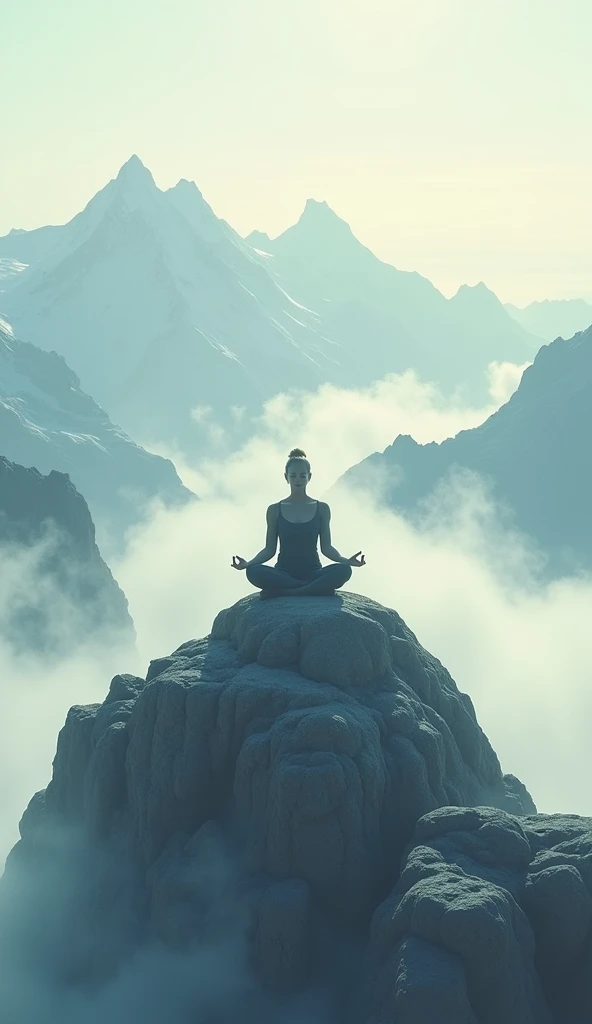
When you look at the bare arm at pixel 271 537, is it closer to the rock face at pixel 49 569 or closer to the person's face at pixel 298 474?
the person's face at pixel 298 474

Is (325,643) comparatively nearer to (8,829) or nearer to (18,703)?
(8,829)

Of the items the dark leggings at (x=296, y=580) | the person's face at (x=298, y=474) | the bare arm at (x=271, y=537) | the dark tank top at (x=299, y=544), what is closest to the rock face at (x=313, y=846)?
the dark leggings at (x=296, y=580)

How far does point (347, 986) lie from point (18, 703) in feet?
369

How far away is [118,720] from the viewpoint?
20.5 m

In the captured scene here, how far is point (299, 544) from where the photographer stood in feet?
69.7

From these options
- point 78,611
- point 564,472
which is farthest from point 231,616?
point 564,472

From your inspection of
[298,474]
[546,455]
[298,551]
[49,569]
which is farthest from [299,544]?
[546,455]

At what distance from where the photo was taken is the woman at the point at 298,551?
68.4ft

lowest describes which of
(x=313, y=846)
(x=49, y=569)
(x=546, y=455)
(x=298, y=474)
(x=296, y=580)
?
(x=313, y=846)

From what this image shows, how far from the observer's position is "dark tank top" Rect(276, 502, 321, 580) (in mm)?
21125

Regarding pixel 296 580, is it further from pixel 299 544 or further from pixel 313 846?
pixel 313 846

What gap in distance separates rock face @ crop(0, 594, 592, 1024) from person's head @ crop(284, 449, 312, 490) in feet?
8.04

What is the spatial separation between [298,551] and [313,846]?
6.74 meters

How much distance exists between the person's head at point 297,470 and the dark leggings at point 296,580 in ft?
5.66
